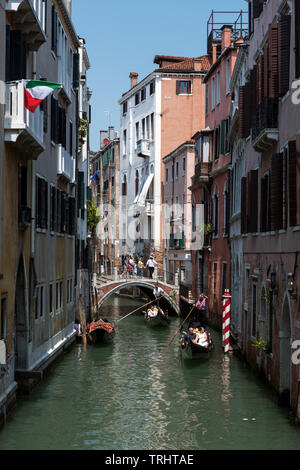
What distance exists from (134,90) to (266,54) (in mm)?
37533

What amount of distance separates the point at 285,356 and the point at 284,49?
5389 millimetres

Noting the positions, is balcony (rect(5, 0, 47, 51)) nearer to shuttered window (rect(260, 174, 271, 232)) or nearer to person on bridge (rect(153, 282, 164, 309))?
shuttered window (rect(260, 174, 271, 232))

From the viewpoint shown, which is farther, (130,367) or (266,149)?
(130,367)

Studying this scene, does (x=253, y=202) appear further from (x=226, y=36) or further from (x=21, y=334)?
(x=226, y=36)

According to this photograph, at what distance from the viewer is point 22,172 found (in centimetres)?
1534

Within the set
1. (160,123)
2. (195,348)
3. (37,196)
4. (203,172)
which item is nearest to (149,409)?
(37,196)

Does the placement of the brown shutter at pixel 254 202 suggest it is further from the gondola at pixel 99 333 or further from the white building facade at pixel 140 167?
the white building facade at pixel 140 167

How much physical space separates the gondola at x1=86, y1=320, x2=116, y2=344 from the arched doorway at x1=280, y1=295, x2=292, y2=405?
12.3 m

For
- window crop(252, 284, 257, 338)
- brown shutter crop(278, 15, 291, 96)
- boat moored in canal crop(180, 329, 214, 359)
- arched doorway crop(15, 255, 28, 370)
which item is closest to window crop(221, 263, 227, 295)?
boat moored in canal crop(180, 329, 214, 359)

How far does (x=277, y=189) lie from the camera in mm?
13953

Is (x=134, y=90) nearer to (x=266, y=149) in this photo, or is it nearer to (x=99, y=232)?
(x=99, y=232)

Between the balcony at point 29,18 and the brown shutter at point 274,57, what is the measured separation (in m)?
Answer: 4.16

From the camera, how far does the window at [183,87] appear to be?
4684cm
